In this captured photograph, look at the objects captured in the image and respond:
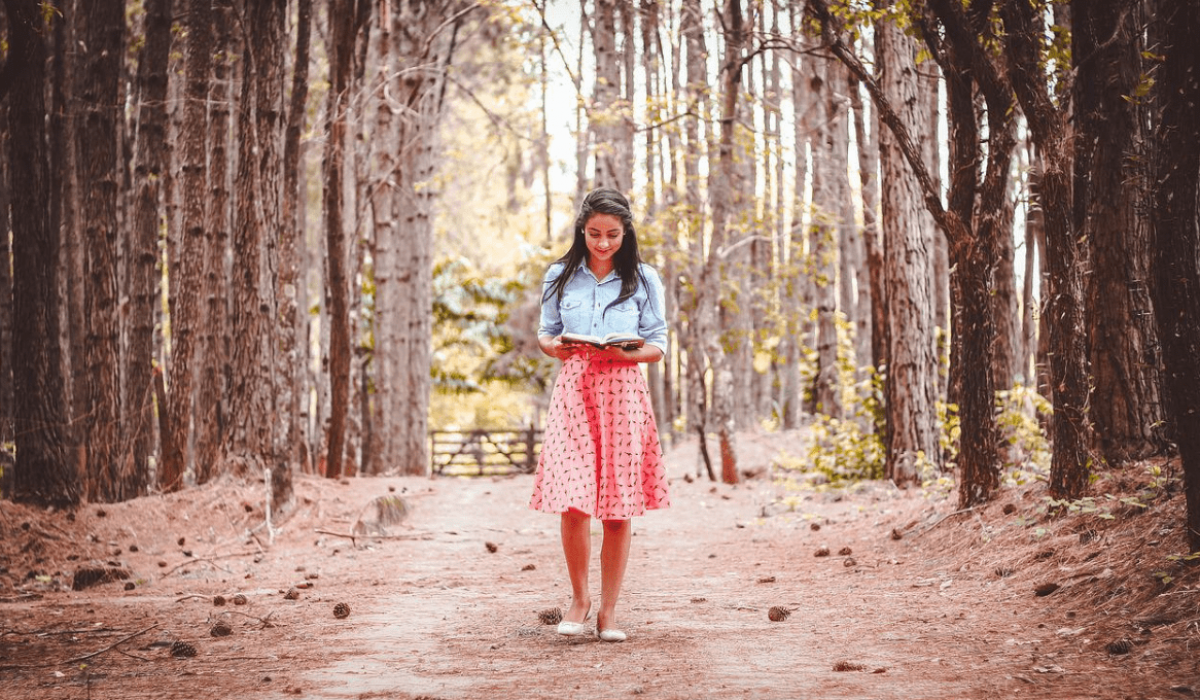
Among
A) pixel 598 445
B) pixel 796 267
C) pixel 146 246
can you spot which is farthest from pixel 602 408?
pixel 796 267

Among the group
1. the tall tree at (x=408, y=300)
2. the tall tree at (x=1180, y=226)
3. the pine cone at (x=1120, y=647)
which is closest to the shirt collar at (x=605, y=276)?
the tall tree at (x=1180, y=226)

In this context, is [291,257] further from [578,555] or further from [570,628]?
[570,628]

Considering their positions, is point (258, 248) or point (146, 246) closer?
point (258, 248)

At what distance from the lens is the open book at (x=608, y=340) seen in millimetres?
4531

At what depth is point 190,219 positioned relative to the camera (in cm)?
1007

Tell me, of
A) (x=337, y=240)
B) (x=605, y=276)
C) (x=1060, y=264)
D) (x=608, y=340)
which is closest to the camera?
(x=608, y=340)

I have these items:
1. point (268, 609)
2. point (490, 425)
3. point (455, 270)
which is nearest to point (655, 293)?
point (268, 609)

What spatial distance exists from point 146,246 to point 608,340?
744 centimetres

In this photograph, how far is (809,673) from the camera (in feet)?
12.4

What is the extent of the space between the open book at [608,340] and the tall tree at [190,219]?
6806 mm

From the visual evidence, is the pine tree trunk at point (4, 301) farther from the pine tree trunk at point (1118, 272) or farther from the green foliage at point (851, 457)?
the pine tree trunk at point (1118, 272)

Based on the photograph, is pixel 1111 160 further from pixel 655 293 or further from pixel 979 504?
pixel 655 293

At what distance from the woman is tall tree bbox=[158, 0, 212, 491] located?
661 centimetres

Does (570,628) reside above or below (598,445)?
below
